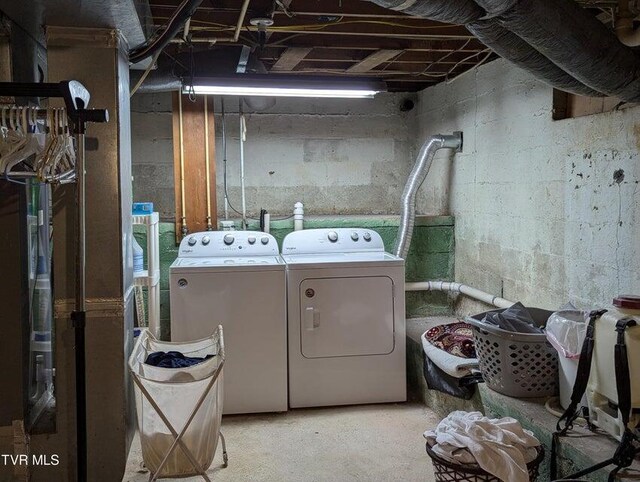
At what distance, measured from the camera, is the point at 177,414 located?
265 centimetres

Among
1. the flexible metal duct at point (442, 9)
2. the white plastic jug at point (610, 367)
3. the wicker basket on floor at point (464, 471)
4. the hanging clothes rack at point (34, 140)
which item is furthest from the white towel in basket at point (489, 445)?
the hanging clothes rack at point (34, 140)

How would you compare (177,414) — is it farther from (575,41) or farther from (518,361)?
(575,41)

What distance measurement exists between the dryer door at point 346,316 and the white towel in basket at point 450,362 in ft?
1.32

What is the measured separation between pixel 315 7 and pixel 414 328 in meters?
2.39

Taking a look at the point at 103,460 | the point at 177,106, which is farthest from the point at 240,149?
the point at 103,460

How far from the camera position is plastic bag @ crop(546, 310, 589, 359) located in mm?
2504

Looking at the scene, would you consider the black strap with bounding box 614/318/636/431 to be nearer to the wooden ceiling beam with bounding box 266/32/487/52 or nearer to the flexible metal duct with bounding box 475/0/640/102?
the flexible metal duct with bounding box 475/0/640/102

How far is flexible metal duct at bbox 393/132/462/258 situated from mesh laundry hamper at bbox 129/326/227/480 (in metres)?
1.99

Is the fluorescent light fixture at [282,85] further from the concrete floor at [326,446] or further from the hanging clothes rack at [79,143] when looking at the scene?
the concrete floor at [326,446]

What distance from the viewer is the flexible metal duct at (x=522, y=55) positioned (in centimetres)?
227

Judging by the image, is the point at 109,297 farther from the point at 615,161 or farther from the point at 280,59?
the point at 615,161

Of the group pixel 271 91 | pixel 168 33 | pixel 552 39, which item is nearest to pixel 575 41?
pixel 552 39

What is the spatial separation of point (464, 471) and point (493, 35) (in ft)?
5.46

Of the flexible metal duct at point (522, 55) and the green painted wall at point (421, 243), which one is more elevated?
the flexible metal duct at point (522, 55)
